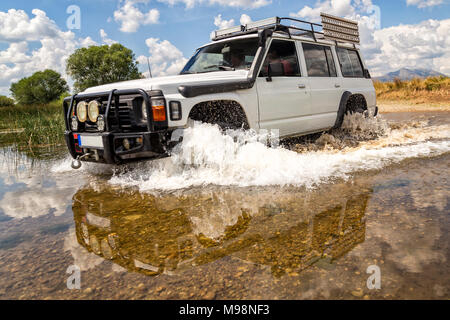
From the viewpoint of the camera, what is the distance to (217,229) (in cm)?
270

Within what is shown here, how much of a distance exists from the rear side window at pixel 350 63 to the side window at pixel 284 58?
151cm

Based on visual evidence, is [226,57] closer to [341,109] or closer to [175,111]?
[175,111]

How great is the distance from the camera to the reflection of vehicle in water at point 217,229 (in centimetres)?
221

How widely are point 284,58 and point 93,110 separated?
9.46 feet

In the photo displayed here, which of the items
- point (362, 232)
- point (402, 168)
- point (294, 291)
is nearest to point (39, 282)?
point (294, 291)

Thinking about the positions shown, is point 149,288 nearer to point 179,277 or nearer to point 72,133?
point 179,277

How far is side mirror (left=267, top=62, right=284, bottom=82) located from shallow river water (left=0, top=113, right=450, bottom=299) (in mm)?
992

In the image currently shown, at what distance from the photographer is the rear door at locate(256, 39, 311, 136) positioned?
475 cm

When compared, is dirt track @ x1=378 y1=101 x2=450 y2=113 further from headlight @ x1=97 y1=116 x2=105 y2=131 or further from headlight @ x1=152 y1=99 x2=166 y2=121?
headlight @ x1=97 y1=116 x2=105 y2=131

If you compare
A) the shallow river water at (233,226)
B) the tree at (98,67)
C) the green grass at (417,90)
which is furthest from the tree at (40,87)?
the shallow river water at (233,226)

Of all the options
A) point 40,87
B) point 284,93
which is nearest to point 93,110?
point 284,93

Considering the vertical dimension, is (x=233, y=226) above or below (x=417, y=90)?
below
